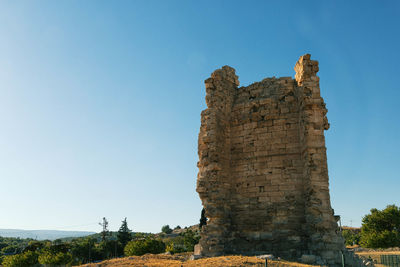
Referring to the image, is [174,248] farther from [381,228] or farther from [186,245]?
[381,228]

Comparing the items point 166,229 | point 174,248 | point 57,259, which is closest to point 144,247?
point 57,259

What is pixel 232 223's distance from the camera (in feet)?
35.4

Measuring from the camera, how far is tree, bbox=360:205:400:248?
26.6 metres

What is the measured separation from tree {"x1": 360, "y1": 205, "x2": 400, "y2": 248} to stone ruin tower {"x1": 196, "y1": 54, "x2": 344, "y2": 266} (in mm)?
21276

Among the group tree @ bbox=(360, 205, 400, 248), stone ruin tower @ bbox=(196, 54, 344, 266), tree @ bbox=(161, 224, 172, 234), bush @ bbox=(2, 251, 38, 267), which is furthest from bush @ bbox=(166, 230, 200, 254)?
tree @ bbox=(161, 224, 172, 234)

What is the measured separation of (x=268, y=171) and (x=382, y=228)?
975 inches

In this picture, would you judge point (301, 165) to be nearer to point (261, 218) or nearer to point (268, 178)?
point (268, 178)

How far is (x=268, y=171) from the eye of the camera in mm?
10617

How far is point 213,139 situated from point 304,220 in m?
3.89

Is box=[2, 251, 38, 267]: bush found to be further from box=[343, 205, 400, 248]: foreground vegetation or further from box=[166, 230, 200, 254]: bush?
box=[343, 205, 400, 248]: foreground vegetation

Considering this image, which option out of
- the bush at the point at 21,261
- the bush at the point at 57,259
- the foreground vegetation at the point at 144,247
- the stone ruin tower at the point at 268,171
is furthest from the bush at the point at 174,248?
the bush at the point at 21,261

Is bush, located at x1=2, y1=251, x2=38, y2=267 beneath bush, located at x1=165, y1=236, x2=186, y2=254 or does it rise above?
beneath

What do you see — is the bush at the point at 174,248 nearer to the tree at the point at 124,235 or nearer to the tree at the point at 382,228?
the tree at the point at 124,235

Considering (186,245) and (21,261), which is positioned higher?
(186,245)
